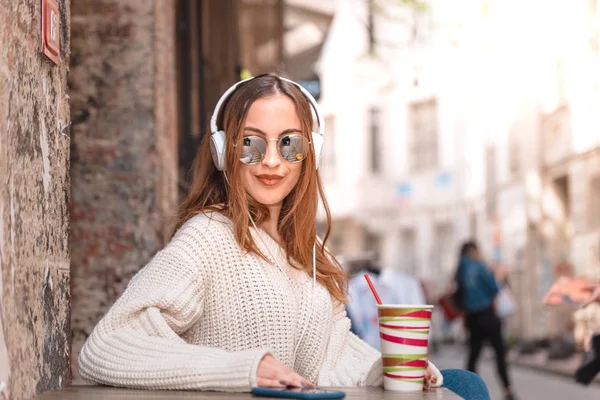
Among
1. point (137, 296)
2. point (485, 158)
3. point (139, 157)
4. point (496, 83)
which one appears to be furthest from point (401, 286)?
point (485, 158)

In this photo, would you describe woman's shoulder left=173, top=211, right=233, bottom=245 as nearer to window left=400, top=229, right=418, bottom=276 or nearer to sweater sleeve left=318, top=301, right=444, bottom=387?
sweater sleeve left=318, top=301, right=444, bottom=387

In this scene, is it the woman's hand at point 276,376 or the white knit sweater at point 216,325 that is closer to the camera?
the woman's hand at point 276,376

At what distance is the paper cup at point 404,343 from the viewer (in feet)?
7.86

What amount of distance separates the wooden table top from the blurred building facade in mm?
4059

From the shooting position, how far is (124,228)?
4.88m

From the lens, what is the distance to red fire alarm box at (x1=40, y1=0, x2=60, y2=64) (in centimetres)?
245

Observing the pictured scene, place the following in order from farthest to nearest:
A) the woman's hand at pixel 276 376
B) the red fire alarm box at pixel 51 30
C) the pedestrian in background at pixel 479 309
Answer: the pedestrian in background at pixel 479 309, the red fire alarm box at pixel 51 30, the woman's hand at pixel 276 376

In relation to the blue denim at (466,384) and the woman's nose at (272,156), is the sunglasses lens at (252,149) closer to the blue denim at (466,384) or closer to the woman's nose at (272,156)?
the woman's nose at (272,156)

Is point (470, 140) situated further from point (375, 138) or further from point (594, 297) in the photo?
point (594, 297)

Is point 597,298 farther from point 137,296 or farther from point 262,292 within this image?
point 137,296

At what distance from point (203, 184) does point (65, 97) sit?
49 cm

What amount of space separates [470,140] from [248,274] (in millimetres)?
28125

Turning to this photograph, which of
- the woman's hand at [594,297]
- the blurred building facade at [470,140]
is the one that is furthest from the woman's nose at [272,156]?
the blurred building facade at [470,140]

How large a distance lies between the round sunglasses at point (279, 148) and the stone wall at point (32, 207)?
47cm
